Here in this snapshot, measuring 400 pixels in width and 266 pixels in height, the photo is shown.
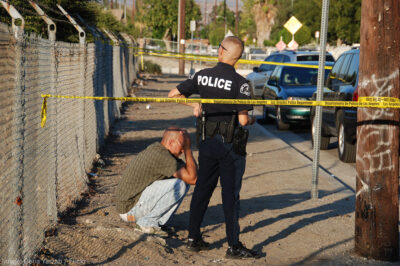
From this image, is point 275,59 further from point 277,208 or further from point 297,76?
point 277,208

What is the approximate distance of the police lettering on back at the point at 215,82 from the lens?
17.6ft

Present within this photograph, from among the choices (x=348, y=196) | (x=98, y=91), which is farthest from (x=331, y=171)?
(x=98, y=91)

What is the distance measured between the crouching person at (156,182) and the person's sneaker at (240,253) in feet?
2.41

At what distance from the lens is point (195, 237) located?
A: 572 centimetres

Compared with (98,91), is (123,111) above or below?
below

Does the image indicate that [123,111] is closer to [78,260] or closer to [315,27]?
[78,260]

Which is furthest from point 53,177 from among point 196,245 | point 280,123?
point 280,123

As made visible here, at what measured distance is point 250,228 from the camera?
6539 mm

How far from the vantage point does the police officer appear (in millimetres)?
5359

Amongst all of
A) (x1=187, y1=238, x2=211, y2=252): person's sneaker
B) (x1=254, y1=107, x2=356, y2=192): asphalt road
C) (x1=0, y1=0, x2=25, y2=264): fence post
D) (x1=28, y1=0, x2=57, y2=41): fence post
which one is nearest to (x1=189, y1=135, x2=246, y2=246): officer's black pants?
(x1=187, y1=238, x2=211, y2=252): person's sneaker

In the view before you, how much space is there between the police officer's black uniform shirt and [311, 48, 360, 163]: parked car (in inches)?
196

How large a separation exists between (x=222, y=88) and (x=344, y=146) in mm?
5920

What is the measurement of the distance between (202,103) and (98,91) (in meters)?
5.05

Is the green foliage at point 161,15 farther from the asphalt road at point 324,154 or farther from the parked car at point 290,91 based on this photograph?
the parked car at point 290,91
